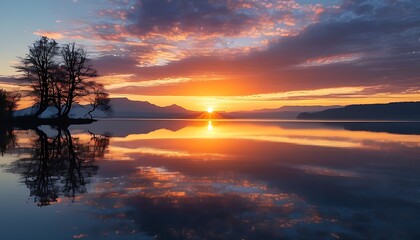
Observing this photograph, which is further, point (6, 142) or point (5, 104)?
point (5, 104)

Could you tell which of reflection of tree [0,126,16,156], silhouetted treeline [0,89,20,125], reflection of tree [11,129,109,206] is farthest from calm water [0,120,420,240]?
silhouetted treeline [0,89,20,125]

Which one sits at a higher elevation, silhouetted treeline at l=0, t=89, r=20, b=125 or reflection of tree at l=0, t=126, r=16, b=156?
silhouetted treeline at l=0, t=89, r=20, b=125

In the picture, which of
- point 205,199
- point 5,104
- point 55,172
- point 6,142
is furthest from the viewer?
point 5,104

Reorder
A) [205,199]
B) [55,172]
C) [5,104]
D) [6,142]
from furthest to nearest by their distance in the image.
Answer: [5,104] → [6,142] → [55,172] → [205,199]

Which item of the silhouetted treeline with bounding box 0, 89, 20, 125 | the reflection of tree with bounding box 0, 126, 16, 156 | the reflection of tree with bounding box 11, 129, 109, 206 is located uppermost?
the silhouetted treeline with bounding box 0, 89, 20, 125

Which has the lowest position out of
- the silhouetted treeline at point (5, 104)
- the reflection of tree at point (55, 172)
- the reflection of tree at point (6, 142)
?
the reflection of tree at point (6, 142)

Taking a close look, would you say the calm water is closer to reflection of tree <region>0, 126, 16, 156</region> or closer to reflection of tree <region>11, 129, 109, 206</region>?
reflection of tree <region>11, 129, 109, 206</region>

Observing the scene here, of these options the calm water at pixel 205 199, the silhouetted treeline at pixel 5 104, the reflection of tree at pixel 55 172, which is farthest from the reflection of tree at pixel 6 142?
the silhouetted treeline at pixel 5 104

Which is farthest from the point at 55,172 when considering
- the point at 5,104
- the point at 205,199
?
the point at 5,104

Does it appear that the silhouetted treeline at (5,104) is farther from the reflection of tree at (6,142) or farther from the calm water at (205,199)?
the calm water at (205,199)

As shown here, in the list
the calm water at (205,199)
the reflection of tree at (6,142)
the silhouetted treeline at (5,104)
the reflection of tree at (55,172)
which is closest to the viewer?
the calm water at (205,199)

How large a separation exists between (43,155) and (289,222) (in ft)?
51.3

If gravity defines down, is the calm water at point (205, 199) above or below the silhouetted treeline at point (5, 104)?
below

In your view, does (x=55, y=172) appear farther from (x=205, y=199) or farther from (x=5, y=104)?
(x=5, y=104)
